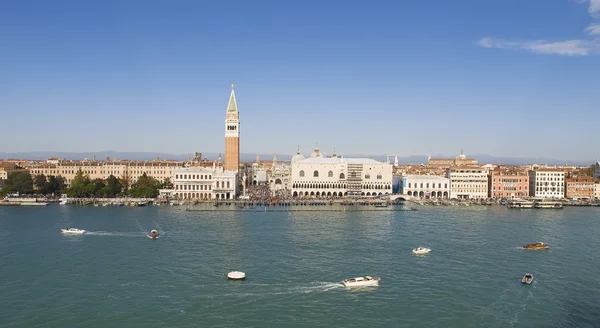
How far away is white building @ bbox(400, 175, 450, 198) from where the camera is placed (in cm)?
3853

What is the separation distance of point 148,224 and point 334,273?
38.3 feet

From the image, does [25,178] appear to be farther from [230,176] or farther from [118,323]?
[118,323]

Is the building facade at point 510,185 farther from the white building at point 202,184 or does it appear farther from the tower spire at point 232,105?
the tower spire at point 232,105

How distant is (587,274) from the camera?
14.7 metres

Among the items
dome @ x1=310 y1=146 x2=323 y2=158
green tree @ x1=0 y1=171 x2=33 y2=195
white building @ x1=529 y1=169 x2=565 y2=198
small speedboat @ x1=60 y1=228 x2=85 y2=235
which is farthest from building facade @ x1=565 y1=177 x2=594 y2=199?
green tree @ x1=0 y1=171 x2=33 y2=195

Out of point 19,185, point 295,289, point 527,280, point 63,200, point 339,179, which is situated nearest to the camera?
point 295,289

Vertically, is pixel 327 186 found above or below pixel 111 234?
above

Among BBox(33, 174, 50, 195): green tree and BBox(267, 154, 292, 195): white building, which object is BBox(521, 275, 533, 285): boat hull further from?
BBox(33, 174, 50, 195): green tree

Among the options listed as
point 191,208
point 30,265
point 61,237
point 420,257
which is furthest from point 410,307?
point 191,208

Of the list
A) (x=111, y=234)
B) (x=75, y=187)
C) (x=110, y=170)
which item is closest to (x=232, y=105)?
(x=110, y=170)

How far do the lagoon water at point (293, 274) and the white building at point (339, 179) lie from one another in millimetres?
14445

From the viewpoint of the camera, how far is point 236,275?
535 inches

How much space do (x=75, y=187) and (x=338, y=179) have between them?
18.4 meters

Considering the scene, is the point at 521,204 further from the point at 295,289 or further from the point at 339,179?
the point at 295,289
